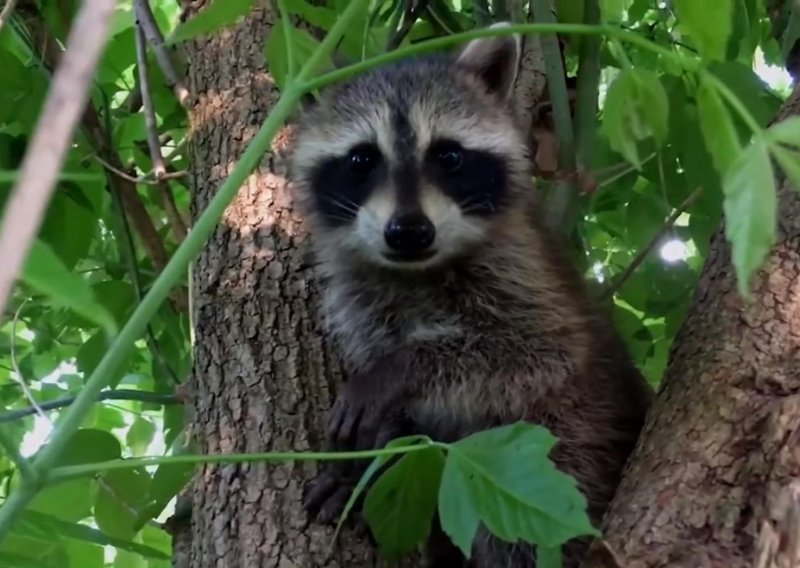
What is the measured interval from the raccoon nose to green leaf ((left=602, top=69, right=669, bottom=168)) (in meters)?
0.71

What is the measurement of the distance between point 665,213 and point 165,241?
4.56 ft

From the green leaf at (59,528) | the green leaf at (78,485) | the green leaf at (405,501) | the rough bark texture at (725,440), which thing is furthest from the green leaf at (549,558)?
the green leaf at (78,485)

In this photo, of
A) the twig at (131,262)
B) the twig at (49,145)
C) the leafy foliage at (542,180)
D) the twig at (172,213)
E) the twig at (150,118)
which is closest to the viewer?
the twig at (49,145)

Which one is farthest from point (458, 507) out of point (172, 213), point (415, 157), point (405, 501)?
point (172, 213)

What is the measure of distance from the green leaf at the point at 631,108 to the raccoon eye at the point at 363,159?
925mm

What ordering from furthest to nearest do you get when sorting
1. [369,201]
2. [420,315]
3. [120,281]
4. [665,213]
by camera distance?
[120,281] → [665,213] → [420,315] → [369,201]

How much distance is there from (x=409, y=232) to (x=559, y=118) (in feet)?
1.65

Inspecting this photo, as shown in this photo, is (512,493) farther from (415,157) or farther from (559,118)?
(559,118)

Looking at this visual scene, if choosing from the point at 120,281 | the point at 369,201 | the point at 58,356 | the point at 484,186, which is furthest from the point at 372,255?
the point at 58,356

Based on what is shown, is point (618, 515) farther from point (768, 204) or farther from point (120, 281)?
point (120, 281)

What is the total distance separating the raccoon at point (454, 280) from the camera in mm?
2395

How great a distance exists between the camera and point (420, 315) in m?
2.61

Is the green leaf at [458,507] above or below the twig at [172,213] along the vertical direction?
below

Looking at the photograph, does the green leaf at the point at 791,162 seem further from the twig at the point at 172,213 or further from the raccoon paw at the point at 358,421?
the twig at the point at 172,213
